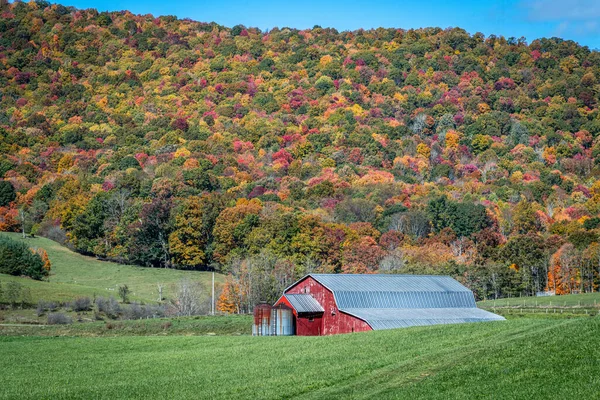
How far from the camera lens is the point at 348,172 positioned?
7224 inches

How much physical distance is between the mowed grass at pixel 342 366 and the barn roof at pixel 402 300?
10.9 meters

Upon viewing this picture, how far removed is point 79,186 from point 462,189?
262ft

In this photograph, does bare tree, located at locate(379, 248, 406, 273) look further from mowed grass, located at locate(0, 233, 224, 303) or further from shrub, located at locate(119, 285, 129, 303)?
shrub, located at locate(119, 285, 129, 303)

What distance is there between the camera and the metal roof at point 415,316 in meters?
59.0

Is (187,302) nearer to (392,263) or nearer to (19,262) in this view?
(19,262)

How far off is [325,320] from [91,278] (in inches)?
2167

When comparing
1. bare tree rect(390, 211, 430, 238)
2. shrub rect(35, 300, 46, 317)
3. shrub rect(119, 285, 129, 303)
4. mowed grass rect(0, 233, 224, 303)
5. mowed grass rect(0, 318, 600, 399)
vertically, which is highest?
bare tree rect(390, 211, 430, 238)

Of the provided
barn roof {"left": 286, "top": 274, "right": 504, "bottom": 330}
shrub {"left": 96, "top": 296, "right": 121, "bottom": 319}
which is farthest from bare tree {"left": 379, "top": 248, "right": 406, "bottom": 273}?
shrub {"left": 96, "top": 296, "right": 121, "bottom": 319}

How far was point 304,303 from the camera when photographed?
64.4 meters

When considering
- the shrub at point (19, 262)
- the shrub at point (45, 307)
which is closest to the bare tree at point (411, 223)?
the shrub at point (19, 262)

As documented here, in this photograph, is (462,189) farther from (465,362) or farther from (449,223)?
(465,362)

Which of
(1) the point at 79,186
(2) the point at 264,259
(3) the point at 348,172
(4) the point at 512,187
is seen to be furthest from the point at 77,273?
(4) the point at 512,187

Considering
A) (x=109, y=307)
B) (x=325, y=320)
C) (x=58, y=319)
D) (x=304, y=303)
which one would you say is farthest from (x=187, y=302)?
(x=325, y=320)

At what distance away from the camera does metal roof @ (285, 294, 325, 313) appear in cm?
6372
